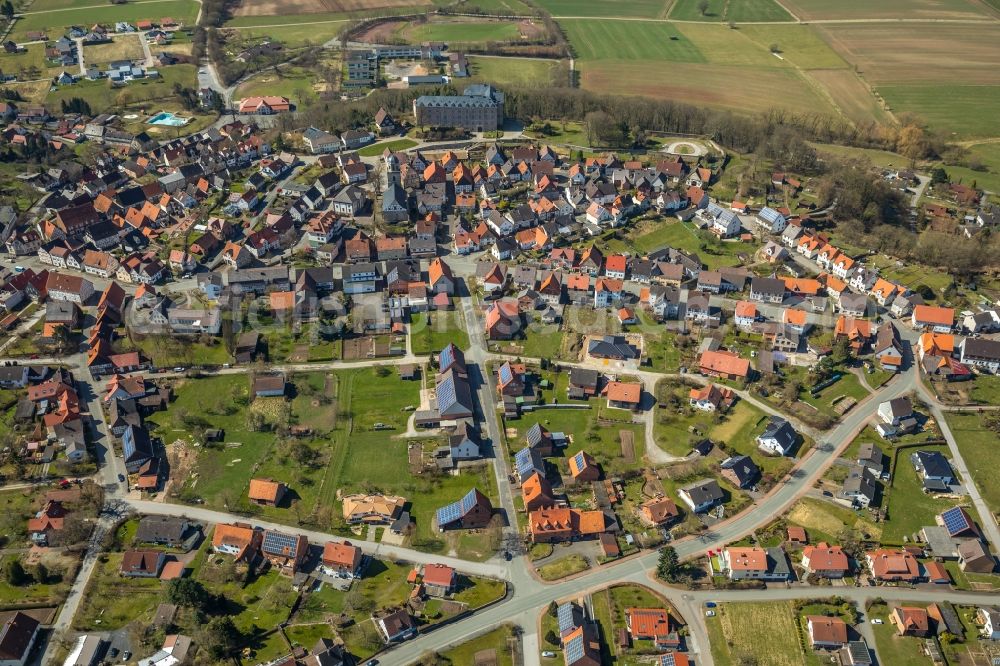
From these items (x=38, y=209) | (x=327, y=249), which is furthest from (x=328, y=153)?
(x=38, y=209)

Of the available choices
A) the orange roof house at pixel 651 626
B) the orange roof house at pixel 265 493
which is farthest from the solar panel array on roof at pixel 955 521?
the orange roof house at pixel 265 493

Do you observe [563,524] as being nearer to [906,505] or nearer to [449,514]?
[449,514]

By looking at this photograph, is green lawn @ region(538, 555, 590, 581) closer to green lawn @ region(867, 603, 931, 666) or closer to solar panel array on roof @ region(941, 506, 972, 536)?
green lawn @ region(867, 603, 931, 666)

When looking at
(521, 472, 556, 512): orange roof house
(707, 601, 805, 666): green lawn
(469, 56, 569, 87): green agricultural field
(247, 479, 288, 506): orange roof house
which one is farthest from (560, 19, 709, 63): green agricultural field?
(707, 601, 805, 666): green lawn

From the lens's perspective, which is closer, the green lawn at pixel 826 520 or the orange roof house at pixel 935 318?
the green lawn at pixel 826 520

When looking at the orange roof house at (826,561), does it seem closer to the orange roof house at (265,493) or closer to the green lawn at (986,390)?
the green lawn at (986,390)

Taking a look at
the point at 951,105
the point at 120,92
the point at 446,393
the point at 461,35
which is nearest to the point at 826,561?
the point at 446,393
